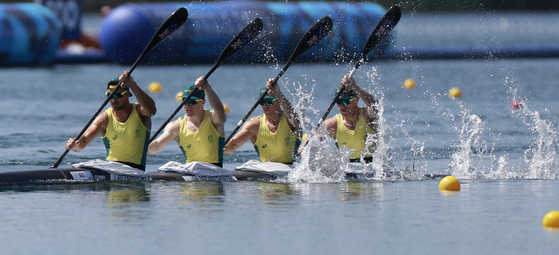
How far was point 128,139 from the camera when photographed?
34.1 ft

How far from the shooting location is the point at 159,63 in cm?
3950

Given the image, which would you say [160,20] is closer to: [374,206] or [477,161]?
[477,161]

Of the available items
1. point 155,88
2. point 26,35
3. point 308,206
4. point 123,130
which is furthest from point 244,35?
point 26,35

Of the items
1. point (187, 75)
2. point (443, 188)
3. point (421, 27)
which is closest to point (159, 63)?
point (187, 75)

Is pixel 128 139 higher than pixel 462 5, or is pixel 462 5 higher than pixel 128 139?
pixel 462 5

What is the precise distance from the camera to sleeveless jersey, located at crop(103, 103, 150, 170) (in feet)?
34.0

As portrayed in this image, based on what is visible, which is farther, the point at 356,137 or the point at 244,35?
the point at 244,35

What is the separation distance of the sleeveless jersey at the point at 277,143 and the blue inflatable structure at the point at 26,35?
2322cm

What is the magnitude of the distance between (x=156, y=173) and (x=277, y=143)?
4.90ft

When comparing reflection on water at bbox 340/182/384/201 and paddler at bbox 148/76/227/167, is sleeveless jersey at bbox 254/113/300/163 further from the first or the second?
reflection on water at bbox 340/182/384/201

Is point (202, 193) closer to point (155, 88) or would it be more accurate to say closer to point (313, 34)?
point (313, 34)

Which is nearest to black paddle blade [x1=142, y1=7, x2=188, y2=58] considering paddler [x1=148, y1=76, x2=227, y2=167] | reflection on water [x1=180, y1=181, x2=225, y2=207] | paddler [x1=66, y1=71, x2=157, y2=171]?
paddler [x1=148, y1=76, x2=227, y2=167]

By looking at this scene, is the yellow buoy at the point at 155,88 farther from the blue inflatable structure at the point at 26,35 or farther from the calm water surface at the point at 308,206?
the calm water surface at the point at 308,206

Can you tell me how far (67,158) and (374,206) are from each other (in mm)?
6927
